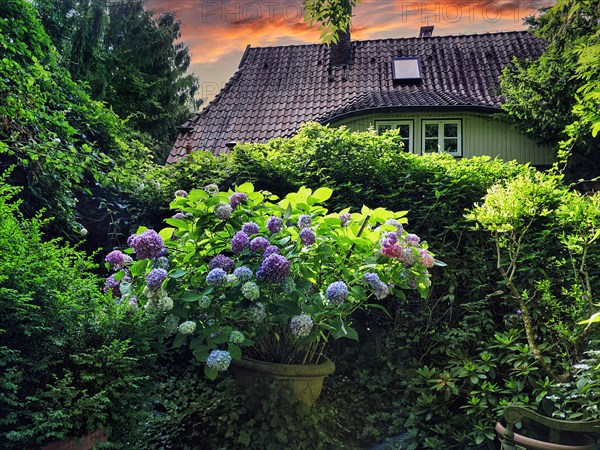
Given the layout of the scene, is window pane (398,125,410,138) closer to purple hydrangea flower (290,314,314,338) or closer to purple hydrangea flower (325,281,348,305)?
purple hydrangea flower (325,281,348,305)

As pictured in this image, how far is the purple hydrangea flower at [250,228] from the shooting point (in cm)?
287

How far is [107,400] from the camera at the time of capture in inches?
79.8

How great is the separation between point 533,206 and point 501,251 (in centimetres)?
51

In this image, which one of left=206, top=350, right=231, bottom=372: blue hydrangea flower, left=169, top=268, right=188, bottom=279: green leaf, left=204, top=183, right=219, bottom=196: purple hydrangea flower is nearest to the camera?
left=206, top=350, right=231, bottom=372: blue hydrangea flower

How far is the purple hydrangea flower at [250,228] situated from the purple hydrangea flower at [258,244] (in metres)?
0.09

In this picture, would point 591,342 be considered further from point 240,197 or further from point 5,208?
point 5,208

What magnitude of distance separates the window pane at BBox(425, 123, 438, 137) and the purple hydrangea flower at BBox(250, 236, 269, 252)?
9.89 metres

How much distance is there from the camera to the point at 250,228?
2867 mm

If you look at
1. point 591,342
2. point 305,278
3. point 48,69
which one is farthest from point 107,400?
point 48,69

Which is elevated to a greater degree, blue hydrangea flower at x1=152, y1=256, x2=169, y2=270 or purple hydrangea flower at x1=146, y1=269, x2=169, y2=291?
blue hydrangea flower at x1=152, y1=256, x2=169, y2=270

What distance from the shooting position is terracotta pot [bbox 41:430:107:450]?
2023 millimetres

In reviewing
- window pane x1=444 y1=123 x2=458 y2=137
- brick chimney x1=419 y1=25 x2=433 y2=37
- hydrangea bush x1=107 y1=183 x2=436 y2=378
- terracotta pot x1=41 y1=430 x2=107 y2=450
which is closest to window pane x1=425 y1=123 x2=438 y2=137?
window pane x1=444 y1=123 x2=458 y2=137

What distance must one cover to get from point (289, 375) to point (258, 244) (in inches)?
33.0

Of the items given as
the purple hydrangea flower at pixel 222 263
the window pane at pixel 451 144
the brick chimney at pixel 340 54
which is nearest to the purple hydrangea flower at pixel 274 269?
the purple hydrangea flower at pixel 222 263
